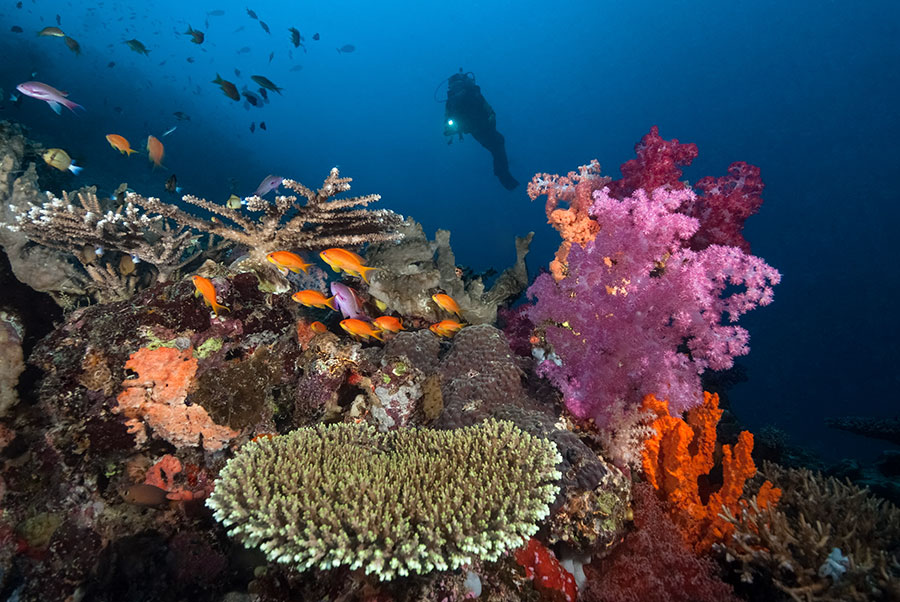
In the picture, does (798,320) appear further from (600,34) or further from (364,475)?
(600,34)

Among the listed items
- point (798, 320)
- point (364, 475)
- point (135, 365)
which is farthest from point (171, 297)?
point (798, 320)

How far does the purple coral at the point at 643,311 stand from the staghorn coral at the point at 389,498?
110 cm

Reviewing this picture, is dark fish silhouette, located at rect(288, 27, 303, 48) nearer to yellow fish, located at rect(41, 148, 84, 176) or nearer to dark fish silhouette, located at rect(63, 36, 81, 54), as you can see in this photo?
dark fish silhouette, located at rect(63, 36, 81, 54)

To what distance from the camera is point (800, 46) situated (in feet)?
221

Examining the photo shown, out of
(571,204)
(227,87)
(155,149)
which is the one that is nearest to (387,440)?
(571,204)

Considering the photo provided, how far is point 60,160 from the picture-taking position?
587 cm

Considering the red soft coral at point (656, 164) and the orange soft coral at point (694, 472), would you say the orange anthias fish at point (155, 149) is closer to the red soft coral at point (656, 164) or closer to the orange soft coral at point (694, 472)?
the red soft coral at point (656, 164)

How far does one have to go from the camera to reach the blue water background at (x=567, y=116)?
3859cm

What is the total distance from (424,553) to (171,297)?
3344 mm

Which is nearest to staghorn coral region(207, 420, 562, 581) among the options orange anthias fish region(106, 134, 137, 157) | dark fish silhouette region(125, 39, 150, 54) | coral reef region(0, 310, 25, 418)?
coral reef region(0, 310, 25, 418)

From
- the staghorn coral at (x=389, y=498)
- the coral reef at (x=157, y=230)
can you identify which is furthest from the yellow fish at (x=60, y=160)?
the staghorn coral at (x=389, y=498)

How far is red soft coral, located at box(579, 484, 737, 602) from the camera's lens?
101 inches

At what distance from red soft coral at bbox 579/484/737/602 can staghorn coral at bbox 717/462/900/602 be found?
26cm

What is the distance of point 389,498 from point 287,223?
3306 millimetres
